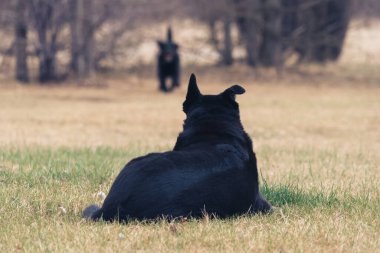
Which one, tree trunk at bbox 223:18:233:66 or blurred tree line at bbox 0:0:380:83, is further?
tree trunk at bbox 223:18:233:66

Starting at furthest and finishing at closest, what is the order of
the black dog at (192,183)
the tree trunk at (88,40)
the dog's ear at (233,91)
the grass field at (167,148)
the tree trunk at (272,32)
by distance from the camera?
the tree trunk at (272,32) → the tree trunk at (88,40) → the dog's ear at (233,91) → the black dog at (192,183) → the grass field at (167,148)

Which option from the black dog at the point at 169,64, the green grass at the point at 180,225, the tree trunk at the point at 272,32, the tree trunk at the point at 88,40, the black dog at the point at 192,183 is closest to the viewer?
the green grass at the point at 180,225

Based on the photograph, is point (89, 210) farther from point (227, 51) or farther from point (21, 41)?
point (227, 51)

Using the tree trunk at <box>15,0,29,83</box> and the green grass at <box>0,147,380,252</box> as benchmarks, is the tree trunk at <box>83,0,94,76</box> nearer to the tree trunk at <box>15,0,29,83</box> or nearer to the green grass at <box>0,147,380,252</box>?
the tree trunk at <box>15,0,29,83</box>

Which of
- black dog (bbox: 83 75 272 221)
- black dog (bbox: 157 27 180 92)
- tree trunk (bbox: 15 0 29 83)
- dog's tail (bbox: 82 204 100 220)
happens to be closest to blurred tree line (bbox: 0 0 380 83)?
tree trunk (bbox: 15 0 29 83)

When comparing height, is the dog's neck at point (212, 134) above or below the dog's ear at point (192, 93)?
below

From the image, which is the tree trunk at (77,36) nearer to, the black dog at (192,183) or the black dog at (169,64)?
the black dog at (169,64)

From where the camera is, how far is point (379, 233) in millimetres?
5516

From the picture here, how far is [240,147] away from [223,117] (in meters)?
0.39

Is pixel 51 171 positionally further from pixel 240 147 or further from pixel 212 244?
pixel 212 244

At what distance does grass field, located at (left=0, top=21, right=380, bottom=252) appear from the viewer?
5.18 meters

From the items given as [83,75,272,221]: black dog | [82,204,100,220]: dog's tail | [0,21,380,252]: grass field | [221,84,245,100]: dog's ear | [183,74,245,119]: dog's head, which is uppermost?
[221,84,245,100]: dog's ear

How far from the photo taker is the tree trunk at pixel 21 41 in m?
27.8

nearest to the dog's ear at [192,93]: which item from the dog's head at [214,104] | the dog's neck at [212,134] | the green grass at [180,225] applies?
the dog's head at [214,104]
